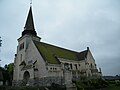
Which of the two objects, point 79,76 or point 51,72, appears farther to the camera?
point 79,76

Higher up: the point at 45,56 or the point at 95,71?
the point at 45,56

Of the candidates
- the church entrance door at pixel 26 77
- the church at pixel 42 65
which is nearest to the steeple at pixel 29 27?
the church at pixel 42 65

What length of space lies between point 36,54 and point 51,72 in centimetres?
742

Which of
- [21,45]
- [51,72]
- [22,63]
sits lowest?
[51,72]

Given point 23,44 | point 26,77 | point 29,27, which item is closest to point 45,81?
point 26,77

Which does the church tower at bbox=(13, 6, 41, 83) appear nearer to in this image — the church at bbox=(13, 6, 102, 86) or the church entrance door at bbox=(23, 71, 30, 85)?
the church at bbox=(13, 6, 102, 86)

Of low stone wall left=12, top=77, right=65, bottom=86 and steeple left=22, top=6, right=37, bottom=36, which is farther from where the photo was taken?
steeple left=22, top=6, right=37, bottom=36

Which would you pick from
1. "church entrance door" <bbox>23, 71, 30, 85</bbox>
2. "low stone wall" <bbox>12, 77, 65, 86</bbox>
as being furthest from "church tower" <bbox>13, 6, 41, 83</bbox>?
"low stone wall" <bbox>12, 77, 65, 86</bbox>

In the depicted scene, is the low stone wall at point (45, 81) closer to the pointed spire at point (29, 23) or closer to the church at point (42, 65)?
the church at point (42, 65)

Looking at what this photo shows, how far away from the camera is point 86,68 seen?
A: 169ft

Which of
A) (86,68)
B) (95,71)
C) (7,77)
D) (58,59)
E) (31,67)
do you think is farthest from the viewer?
(7,77)

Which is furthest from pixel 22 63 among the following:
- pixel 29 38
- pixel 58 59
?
pixel 58 59

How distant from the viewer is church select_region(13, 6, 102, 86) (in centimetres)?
3941

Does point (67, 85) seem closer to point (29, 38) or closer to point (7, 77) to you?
point (29, 38)
